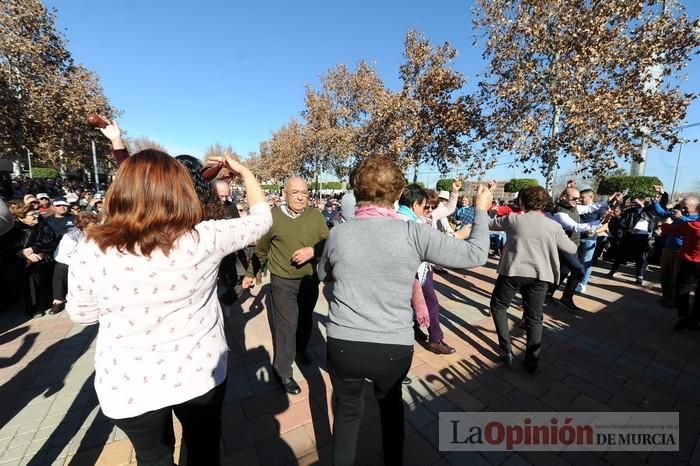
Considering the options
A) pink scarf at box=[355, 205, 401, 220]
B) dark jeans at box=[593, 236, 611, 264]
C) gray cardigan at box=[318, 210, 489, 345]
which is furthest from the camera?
dark jeans at box=[593, 236, 611, 264]

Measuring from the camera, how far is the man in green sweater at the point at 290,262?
268cm

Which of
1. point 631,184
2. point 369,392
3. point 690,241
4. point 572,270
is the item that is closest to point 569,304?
point 572,270

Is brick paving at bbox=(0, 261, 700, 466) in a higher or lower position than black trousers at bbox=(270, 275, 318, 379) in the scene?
lower

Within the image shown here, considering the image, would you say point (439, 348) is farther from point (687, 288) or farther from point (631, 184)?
point (631, 184)

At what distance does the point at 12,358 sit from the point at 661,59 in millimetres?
15581

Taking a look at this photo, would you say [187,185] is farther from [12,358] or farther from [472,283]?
[472,283]

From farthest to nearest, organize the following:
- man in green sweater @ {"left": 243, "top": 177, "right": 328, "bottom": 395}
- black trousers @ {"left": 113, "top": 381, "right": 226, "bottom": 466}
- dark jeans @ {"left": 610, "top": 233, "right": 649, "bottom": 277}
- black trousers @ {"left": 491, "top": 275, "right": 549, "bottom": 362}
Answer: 1. dark jeans @ {"left": 610, "top": 233, "right": 649, "bottom": 277}
2. black trousers @ {"left": 491, "top": 275, "right": 549, "bottom": 362}
3. man in green sweater @ {"left": 243, "top": 177, "right": 328, "bottom": 395}
4. black trousers @ {"left": 113, "top": 381, "right": 226, "bottom": 466}

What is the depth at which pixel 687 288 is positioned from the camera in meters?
4.16

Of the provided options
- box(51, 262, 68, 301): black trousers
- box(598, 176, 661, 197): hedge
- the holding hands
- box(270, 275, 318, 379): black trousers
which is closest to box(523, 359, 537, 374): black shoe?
→ box(270, 275, 318, 379): black trousers

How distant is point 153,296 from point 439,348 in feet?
10.4

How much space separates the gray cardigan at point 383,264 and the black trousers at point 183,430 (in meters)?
0.67

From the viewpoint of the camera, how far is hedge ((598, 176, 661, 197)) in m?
14.4

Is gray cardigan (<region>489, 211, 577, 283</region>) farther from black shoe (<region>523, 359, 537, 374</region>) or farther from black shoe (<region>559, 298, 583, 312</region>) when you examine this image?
black shoe (<region>559, 298, 583, 312</region>)

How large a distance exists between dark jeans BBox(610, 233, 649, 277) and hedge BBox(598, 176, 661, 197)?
958 cm
